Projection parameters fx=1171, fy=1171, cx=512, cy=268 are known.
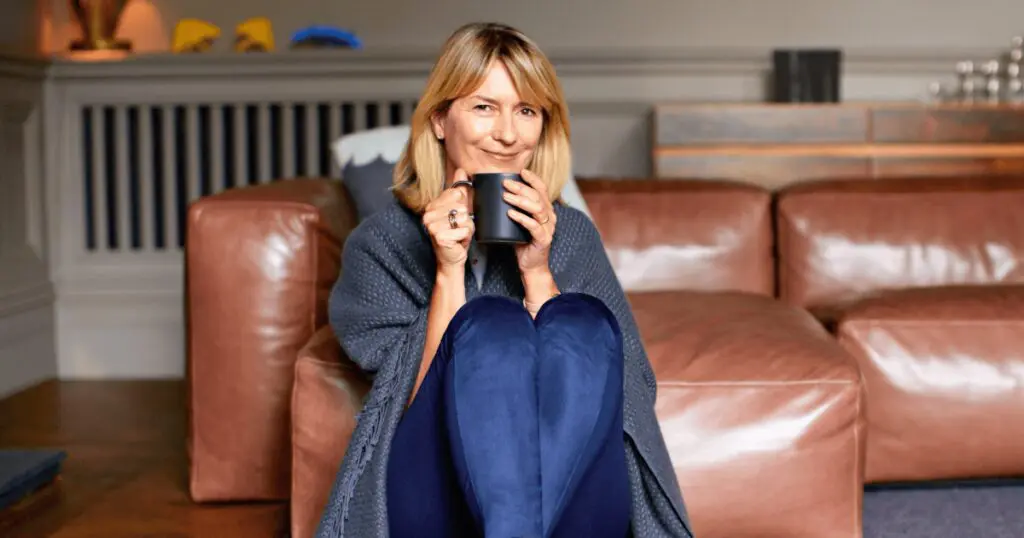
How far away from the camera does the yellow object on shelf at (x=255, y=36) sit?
3643 millimetres

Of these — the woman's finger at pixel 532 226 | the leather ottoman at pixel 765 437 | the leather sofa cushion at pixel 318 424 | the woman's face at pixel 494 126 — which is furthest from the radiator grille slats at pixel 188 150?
the woman's finger at pixel 532 226

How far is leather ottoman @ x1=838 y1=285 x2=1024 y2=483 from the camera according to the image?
2.12m

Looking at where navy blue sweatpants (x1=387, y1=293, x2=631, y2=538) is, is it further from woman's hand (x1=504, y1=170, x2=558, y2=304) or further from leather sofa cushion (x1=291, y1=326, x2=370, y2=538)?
leather sofa cushion (x1=291, y1=326, x2=370, y2=538)

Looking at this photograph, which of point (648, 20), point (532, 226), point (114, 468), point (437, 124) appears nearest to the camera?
point (532, 226)

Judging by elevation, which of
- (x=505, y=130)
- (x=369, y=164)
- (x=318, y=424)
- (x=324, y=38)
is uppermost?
(x=324, y=38)

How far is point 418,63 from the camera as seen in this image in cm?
363

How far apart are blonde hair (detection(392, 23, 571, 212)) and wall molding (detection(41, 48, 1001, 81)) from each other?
2.07 meters

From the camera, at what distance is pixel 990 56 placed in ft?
12.2

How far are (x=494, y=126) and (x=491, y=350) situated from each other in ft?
1.21

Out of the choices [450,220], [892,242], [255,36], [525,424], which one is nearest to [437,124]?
[450,220]

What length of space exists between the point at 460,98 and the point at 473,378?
427 millimetres

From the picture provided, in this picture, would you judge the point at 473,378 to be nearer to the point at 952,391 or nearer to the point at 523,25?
the point at 952,391

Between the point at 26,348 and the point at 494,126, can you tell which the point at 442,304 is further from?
the point at 26,348

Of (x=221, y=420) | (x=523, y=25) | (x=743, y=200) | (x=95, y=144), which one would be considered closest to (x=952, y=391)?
(x=743, y=200)
